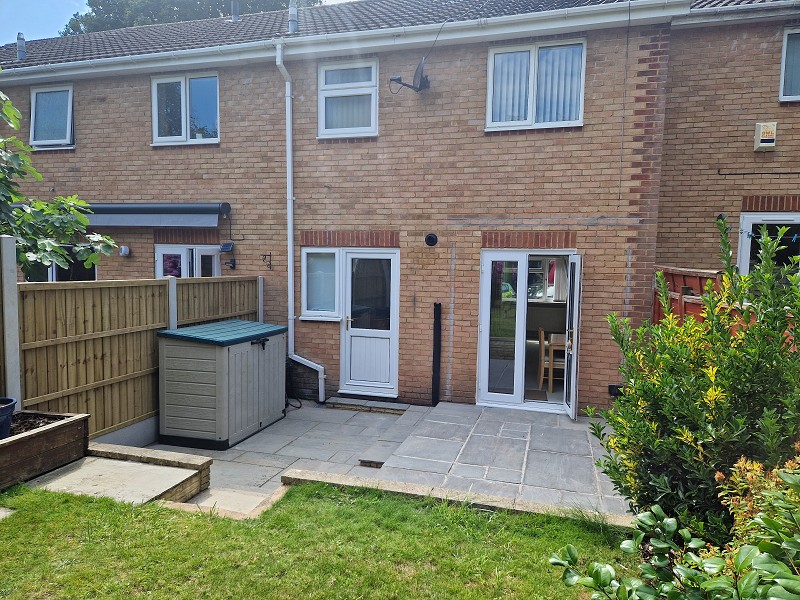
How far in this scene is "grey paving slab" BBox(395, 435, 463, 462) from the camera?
5.68 meters

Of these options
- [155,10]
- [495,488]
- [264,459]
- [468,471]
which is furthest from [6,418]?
[155,10]

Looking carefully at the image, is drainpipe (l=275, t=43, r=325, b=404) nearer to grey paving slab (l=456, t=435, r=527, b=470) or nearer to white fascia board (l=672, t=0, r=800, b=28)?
grey paving slab (l=456, t=435, r=527, b=470)

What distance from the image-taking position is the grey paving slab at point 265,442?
6562 millimetres

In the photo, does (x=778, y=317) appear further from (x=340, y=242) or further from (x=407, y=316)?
(x=340, y=242)

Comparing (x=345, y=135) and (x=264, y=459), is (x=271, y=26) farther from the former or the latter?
(x=264, y=459)

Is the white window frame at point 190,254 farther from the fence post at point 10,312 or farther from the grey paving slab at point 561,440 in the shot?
the grey paving slab at point 561,440

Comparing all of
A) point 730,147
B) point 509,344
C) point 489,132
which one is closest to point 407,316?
point 509,344

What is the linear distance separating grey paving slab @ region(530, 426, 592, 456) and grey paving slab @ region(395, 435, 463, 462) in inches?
36.1

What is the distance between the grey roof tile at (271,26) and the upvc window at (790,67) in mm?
618

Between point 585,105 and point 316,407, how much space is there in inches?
237

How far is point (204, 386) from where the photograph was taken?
6.53 metres

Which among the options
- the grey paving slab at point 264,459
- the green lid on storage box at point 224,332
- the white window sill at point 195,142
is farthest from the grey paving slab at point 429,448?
the white window sill at point 195,142

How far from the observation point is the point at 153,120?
9328mm

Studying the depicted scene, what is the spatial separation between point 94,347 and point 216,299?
2.18 meters
